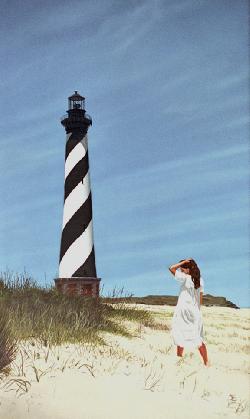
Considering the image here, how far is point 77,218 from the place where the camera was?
26.6m

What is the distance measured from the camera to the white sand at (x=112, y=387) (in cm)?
616

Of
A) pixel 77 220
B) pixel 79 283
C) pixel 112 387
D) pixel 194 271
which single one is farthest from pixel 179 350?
pixel 77 220

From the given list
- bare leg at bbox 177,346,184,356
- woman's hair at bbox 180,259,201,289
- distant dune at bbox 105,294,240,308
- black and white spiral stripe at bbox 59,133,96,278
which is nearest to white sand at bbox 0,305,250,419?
bare leg at bbox 177,346,184,356

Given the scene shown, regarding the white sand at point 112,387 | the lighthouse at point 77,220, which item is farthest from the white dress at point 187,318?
the lighthouse at point 77,220

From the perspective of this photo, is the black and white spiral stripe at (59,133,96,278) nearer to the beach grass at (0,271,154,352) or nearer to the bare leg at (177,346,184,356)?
the beach grass at (0,271,154,352)

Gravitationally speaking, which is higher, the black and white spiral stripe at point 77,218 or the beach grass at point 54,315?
the black and white spiral stripe at point 77,218

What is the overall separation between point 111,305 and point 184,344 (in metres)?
6.42

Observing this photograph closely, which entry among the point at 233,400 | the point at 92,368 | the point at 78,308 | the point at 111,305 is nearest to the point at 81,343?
the point at 92,368

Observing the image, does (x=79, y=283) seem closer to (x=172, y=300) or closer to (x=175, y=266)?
(x=172, y=300)

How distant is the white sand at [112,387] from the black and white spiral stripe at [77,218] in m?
15.6

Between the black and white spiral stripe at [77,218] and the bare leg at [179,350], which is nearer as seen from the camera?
the bare leg at [179,350]

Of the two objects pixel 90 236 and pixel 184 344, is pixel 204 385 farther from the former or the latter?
pixel 90 236

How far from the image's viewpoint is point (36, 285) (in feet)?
50.5

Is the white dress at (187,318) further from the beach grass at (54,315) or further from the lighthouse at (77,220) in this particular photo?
the lighthouse at (77,220)
